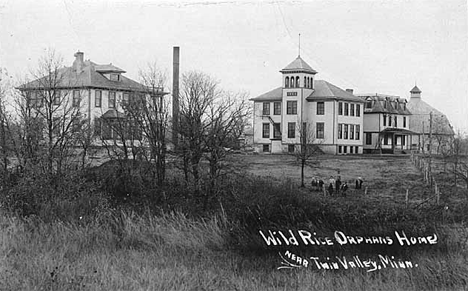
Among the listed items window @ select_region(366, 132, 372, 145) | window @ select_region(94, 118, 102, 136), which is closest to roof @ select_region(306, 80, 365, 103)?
window @ select_region(366, 132, 372, 145)

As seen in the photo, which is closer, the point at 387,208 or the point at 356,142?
the point at 387,208

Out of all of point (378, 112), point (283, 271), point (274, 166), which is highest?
point (378, 112)

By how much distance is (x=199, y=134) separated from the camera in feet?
53.1

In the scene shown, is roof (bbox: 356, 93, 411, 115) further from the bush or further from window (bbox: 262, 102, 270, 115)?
the bush

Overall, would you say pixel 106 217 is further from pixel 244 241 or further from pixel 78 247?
pixel 244 241

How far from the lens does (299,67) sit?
558 inches

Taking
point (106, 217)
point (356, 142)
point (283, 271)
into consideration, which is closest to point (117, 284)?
point (283, 271)

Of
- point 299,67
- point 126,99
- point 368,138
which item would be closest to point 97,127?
point 126,99

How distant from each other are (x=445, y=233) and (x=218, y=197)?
5903mm

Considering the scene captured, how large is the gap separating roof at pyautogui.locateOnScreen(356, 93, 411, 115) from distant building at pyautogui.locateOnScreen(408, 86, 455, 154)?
27 centimetres

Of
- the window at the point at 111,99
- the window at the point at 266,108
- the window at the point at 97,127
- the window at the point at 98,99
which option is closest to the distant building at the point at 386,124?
the window at the point at 266,108

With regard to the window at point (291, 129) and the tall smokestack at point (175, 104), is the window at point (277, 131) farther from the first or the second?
the tall smokestack at point (175, 104)

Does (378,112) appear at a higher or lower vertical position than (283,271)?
higher

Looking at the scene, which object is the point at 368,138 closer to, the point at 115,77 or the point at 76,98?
the point at 115,77
